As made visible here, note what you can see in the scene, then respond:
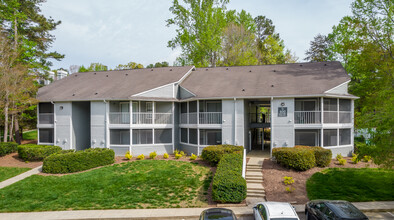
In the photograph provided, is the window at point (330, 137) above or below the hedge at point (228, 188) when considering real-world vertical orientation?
above

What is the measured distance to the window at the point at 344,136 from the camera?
796 inches

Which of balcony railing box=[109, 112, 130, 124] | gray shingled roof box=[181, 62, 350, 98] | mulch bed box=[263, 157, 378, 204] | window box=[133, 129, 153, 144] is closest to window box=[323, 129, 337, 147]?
mulch bed box=[263, 157, 378, 204]

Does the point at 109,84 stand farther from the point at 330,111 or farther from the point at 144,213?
the point at 330,111

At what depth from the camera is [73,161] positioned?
1750 centimetres

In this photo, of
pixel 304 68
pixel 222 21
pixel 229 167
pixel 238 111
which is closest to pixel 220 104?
pixel 238 111

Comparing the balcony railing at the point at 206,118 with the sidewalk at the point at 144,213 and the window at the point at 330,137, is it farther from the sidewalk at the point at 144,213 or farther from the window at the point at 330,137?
the sidewalk at the point at 144,213

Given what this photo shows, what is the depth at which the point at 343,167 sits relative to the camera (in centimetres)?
1702

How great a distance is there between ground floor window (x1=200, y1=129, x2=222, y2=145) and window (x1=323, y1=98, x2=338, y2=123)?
8.48 meters

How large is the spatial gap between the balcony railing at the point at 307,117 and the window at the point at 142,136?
1227cm

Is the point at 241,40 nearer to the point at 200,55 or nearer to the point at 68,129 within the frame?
the point at 200,55

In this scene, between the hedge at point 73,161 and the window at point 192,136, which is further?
the window at point 192,136

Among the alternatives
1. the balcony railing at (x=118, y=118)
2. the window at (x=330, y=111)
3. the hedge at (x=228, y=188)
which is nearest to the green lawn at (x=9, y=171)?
the balcony railing at (x=118, y=118)

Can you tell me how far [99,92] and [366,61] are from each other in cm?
2411

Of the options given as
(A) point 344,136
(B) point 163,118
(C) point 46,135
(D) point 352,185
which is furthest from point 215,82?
(C) point 46,135
